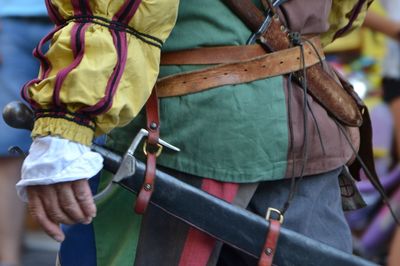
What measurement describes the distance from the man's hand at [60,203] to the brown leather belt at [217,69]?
357 millimetres

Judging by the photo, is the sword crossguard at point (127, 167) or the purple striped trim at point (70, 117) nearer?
the purple striped trim at point (70, 117)

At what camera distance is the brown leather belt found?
240 centimetres

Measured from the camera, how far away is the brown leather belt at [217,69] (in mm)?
2396

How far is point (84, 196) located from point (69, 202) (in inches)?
1.4

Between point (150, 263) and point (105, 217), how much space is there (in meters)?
0.18

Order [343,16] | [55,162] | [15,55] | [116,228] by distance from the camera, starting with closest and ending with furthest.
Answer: [55,162], [116,228], [343,16], [15,55]

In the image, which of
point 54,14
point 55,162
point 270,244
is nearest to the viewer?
point 55,162

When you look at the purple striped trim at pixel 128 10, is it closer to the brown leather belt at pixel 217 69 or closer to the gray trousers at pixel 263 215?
the brown leather belt at pixel 217 69

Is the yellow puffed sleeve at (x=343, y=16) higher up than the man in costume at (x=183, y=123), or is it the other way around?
the yellow puffed sleeve at (x=343, y=16)

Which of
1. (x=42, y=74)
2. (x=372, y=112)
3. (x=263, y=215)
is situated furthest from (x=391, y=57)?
(x=42, y=74)

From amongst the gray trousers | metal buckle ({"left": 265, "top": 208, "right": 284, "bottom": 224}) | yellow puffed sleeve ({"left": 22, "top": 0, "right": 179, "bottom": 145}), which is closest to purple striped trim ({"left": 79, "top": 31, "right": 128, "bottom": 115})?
yellow puffed sleeve ({"left": 22, "top": 0, "right": 179, "bottom": 145})

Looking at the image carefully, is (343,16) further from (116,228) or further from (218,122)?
(116,228)

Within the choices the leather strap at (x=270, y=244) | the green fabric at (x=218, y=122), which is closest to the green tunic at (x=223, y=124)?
the green fabric at (x=218, y=122)

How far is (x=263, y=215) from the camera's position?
2.49 metres
